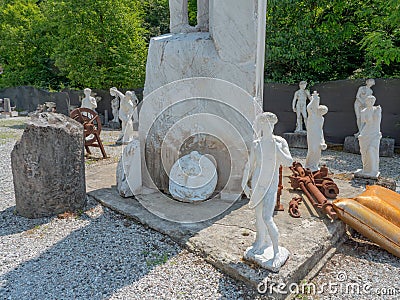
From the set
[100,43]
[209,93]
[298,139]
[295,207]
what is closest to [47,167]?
[209,93]

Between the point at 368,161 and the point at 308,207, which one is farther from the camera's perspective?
the point at 368,161

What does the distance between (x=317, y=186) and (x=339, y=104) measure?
24.7 ft

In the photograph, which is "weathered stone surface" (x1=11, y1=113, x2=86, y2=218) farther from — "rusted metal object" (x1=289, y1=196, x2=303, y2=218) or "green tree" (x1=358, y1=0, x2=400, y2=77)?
"green tree" (x1=358, y1=0, x2=400, y2=77)

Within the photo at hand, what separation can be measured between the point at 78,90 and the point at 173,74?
14.8m

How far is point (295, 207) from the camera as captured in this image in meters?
4.96

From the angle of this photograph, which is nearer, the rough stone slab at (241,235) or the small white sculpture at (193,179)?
the rough stone slab at (241,235)

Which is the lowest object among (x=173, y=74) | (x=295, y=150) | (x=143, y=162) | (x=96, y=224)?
(x=295, y=150)

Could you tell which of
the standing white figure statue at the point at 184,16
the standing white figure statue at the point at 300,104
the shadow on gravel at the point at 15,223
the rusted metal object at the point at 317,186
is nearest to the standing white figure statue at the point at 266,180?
the rusted metal object at the point at 317,186

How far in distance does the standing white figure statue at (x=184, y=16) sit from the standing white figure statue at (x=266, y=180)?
11.4 ft

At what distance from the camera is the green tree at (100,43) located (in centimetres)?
1580

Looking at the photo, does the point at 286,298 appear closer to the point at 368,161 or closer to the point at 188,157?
the point at 188,157

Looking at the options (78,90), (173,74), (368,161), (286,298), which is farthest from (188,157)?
(78,90)

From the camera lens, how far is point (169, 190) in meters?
5.61

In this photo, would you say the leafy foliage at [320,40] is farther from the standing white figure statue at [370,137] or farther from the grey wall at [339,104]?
the standing white figure statue at [370,137]
